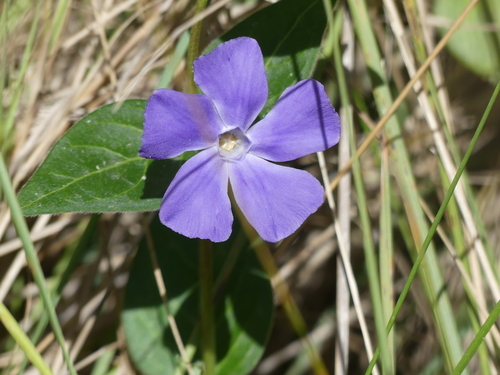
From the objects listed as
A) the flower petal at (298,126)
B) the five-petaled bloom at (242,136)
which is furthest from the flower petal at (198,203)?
the flower petal at (298,126)

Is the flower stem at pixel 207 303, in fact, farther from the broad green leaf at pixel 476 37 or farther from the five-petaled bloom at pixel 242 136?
the broad green leaf at pixel 476 37

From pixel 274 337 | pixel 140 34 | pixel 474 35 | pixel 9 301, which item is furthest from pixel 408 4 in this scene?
pixel 9 301

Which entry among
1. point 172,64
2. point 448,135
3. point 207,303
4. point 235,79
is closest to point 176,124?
point 235,79

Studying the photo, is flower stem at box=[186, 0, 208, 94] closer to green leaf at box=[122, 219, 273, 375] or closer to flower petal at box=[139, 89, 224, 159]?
flower petal at box=[139, 89, 224, 159]

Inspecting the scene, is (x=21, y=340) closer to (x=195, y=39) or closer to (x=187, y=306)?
(x=187, y=306)

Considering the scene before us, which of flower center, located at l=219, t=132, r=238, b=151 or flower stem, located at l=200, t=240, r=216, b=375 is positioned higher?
flower center, located at l=219, t=132, r=238, b=151

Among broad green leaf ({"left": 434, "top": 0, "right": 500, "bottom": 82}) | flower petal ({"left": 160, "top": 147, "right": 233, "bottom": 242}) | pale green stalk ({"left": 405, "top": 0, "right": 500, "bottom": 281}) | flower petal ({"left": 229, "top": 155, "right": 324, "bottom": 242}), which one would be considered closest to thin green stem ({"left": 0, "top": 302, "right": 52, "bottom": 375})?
flower petal ({"left": 160, "top": 147, "right": 233, "bottom": 242})

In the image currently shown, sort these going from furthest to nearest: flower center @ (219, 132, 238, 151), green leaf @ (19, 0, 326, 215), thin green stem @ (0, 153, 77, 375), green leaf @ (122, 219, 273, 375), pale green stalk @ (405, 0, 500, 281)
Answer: green leaf @ (122, 219, 273, 375) < pale green stalk @ (405, 0, 500, 281) < flower center @ (219, 132, 238, 151) < green leaf @ (19, 0, 326, 215) < thin green stem @ (0, 153, 77, 375)

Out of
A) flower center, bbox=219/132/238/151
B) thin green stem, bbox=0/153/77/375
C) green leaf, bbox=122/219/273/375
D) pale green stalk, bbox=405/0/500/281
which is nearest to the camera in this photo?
thin green stem, bbox=0/153/77/375
